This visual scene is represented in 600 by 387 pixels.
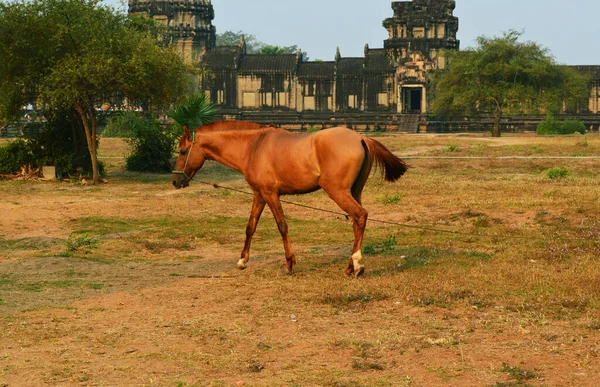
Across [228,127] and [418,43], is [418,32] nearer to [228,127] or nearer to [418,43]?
[418,43]

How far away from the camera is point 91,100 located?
26.9 meters

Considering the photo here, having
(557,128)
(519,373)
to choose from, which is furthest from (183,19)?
(519,373)

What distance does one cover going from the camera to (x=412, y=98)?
2960 inches

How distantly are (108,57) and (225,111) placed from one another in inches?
1932

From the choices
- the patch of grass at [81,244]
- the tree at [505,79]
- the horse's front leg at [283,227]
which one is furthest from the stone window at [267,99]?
the horse's front leg at [283,227]

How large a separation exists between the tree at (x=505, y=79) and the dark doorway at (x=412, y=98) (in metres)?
12.7

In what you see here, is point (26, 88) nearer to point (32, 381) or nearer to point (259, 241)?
point (259, 241)

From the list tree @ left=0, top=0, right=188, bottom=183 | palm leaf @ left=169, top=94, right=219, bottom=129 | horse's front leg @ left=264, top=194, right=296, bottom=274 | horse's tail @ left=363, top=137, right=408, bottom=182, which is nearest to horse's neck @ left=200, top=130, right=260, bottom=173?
horse's front leg @ left=264, top=194, right=296, bottom=274

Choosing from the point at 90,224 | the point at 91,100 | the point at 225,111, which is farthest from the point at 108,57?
the point at 225,111

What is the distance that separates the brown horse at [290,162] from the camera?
37.8 ft

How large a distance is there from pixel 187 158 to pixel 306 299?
3.17 metres

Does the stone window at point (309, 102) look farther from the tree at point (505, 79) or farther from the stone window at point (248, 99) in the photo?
the tree at point (505, 79)

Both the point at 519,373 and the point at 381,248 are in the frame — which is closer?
the point at 519,373

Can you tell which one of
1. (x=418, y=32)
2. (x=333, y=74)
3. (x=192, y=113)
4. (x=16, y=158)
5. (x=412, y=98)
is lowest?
(x=16, y=158)
